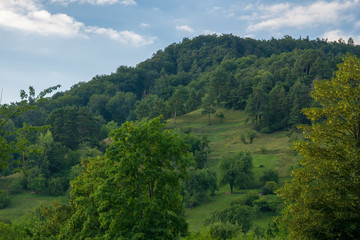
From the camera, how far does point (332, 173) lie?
16.4m

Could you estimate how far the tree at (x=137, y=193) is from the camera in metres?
16.8

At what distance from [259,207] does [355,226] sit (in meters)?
36.6

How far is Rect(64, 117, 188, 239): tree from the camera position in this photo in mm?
16844

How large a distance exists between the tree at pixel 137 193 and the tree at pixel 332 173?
702 centimetres

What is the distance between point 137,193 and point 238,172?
47.8m

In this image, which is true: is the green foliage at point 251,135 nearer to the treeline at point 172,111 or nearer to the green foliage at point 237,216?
the treeline at point 172,111

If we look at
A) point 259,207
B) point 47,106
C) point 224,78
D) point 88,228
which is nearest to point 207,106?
point 224,78

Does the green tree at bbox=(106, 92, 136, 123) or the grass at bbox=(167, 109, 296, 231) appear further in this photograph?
the green tree at bbox=(106, 92, 136, 123)

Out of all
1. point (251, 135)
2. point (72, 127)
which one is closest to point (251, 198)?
point (251, 135)

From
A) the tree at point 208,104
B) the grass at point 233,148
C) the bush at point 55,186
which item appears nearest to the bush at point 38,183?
the bush at point 55,186

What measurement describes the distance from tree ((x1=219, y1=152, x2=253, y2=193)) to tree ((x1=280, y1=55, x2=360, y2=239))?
1822 inches

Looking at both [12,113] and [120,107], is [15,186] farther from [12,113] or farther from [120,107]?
[120,107]

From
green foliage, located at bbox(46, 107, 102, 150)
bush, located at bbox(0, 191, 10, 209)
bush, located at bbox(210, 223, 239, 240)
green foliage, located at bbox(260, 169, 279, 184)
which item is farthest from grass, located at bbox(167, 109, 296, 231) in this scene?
→ bush, located at bbox(0, 191, 10, 209)

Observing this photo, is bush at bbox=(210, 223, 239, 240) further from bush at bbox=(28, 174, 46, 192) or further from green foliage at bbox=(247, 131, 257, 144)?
green foliage at bbox=(247, 131, 257, 144)
